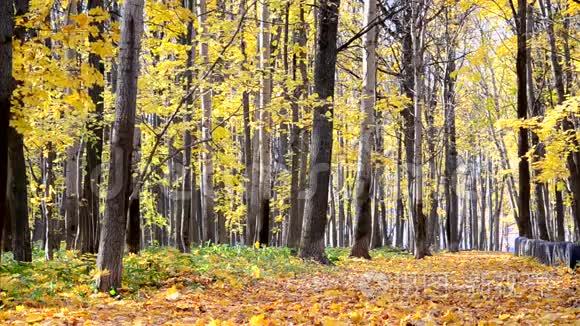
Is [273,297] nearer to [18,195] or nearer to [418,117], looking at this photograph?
[18,195]

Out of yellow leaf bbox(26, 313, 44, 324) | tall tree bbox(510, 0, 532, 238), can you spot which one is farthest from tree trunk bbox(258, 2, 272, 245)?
yellow leaf bbox(26, 313, 44, 324)

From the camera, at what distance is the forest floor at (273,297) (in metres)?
5.26

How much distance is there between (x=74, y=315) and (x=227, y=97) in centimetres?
1537

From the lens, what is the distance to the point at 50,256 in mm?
12406

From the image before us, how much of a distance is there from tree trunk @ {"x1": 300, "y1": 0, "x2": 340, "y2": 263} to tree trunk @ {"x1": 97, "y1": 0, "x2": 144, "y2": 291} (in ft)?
18.8

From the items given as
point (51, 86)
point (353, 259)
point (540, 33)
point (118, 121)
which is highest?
point (540, 33)

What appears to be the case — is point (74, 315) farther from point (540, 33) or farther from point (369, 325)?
point (540, 33)

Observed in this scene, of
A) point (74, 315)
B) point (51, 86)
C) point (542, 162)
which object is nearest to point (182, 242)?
point (51, 86)

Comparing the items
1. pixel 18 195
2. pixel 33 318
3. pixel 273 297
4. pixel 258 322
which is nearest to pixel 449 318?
pixel 258 322

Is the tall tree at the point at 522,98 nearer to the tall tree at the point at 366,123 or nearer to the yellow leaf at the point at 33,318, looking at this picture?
the tall tree at the point at 366,123

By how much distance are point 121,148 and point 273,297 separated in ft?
8.68

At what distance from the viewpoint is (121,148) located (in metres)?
7.07

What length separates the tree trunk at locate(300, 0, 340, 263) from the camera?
1245 centimetres

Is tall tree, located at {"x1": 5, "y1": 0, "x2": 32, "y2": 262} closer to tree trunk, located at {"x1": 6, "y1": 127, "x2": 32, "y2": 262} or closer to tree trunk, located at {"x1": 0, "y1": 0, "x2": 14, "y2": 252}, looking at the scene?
tree trunk, located at {"x1": 6, "y1": 127, "x2": 32, "y2": 262}
